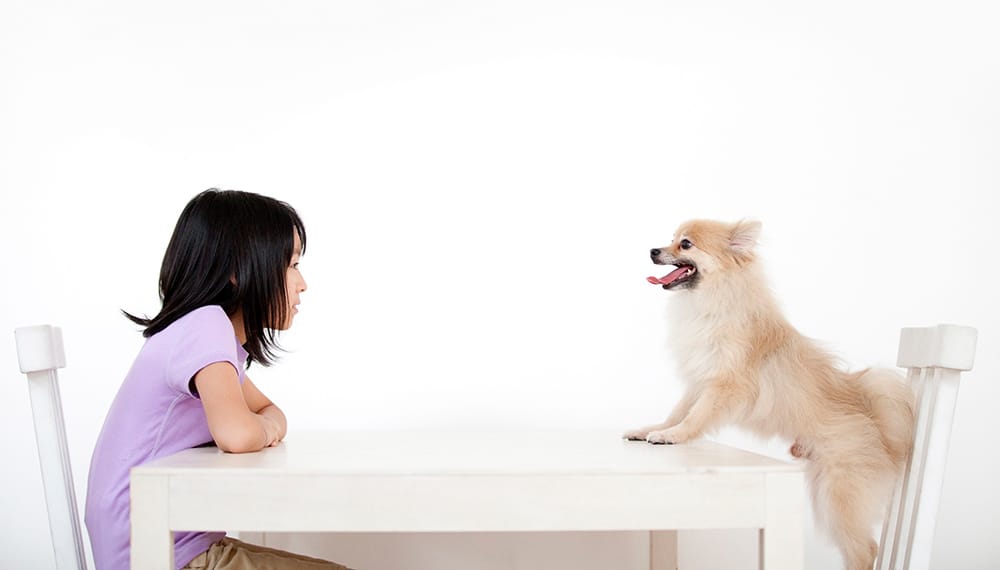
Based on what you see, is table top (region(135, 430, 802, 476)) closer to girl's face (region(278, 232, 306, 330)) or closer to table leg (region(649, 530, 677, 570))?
girl's face (region(278, 232, 306, 330))

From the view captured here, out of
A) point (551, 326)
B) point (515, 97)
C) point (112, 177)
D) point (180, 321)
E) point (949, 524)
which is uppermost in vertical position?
point (515, 97)

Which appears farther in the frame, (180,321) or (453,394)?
(453,394)

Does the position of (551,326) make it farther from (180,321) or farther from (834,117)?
(180,321)

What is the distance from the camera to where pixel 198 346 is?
146 cm

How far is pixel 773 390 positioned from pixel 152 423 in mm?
1180

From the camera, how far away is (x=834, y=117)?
9.20 ft

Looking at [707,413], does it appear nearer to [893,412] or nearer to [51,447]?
[893,412]

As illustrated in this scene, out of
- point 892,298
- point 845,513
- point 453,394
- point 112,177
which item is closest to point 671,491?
point 845,513

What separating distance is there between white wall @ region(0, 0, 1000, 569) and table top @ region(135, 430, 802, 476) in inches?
38.9

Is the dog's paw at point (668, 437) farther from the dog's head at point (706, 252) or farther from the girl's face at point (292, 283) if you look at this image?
the girl's face at point (292, 283)

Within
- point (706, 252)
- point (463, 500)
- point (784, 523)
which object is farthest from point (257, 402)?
point (784, 523)

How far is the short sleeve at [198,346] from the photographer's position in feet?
4.77

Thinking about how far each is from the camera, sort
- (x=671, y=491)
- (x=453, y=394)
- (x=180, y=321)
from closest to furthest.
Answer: (x=671, y=491) < (x=180, y=321) < (x=453, y=394)

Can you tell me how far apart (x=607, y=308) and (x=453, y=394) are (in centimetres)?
57
